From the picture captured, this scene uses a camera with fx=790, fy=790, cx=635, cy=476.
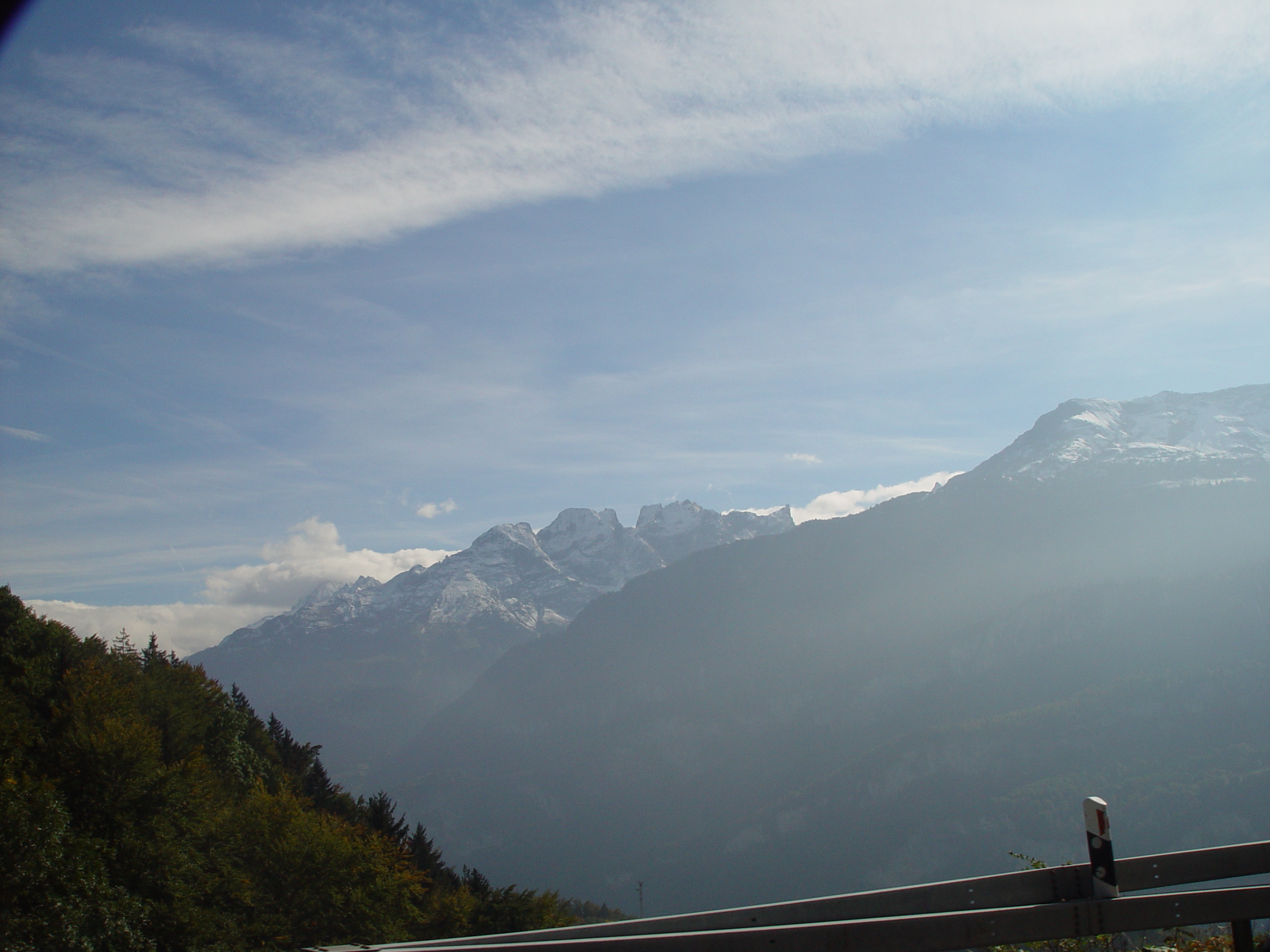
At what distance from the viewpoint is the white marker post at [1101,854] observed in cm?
667

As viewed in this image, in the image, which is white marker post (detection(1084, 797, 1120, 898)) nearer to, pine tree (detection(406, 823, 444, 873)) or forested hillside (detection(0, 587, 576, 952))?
forested hillside (detection(0, 587, 576, 952))

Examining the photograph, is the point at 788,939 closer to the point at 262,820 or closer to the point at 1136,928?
the point at 1136,928

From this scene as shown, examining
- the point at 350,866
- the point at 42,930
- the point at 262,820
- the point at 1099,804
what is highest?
the point at 1099,804

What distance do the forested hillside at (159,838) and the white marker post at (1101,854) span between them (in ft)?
91.1

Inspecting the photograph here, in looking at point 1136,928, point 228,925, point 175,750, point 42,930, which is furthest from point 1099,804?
point 175,750

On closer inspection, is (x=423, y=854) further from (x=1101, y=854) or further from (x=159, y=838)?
(x=1101, y=854)

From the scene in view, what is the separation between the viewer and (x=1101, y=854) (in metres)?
6.89

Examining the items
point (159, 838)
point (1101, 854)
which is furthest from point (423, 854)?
point (1101, 854)

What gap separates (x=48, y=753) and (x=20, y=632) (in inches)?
755

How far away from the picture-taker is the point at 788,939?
601cm

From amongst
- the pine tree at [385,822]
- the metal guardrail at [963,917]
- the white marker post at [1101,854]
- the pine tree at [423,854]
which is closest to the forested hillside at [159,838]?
the pine tree at [385,822]

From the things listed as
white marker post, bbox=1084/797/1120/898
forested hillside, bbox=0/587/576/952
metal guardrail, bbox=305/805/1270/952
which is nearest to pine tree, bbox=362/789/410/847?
forested hillside, bbox=0/587/576/952

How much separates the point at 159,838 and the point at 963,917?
122 feet

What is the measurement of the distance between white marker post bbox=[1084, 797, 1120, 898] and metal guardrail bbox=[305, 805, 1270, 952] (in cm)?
4
